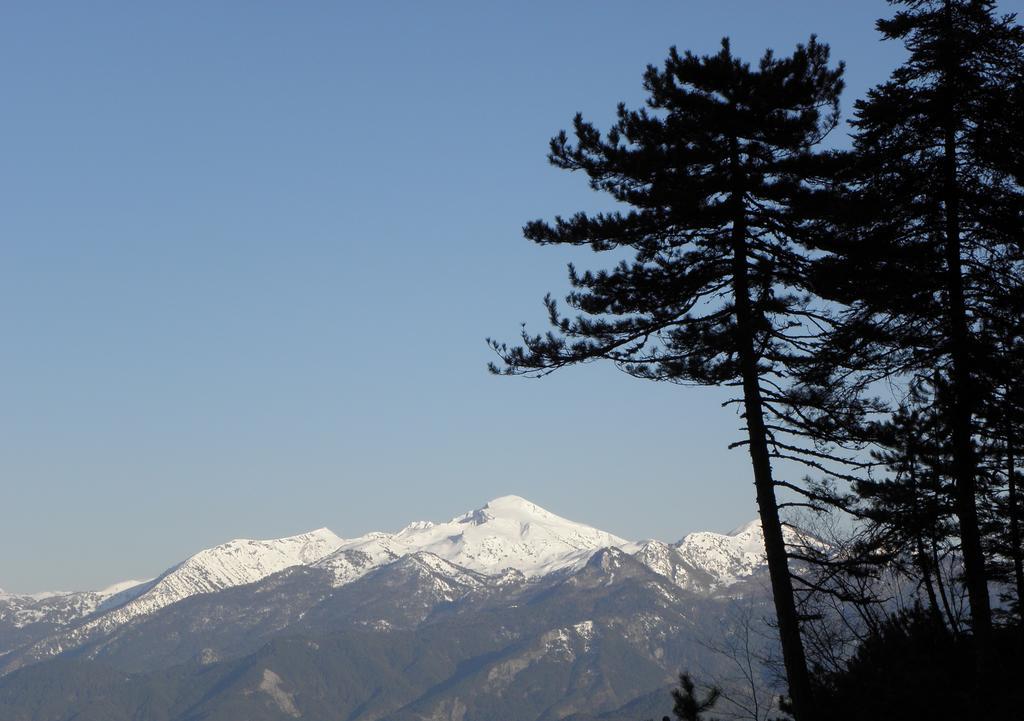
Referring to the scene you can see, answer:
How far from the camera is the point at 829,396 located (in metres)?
24.5

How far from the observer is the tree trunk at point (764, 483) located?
898 inches

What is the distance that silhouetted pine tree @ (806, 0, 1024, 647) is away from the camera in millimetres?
23406

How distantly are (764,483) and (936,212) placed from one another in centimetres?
622

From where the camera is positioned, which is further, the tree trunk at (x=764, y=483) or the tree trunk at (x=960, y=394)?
the tree trunk at (x=764, y=483)

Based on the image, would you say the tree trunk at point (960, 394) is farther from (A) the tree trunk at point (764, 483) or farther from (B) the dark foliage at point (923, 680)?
(A) the tree trunk at point (764, 483)

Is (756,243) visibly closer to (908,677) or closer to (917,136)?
(917,136)

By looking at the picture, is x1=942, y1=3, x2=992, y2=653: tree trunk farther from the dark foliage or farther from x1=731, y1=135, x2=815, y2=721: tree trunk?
x1=731, y1=135, x2=815, y2=721: tree trunk

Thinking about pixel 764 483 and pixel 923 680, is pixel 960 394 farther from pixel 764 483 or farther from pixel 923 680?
pixel 923 680

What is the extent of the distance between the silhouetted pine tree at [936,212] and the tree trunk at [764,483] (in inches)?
67.0

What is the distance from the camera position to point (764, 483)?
2359 cm

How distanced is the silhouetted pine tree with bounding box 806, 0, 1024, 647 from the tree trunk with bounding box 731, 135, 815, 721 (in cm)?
170

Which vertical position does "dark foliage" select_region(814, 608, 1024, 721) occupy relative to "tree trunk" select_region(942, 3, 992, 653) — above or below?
below

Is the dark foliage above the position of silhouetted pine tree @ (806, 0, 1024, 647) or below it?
below

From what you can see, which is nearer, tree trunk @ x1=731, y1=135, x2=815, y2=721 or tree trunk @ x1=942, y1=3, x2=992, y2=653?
tree trunk @ x1=942, y1=3, x2=992, y2=653
